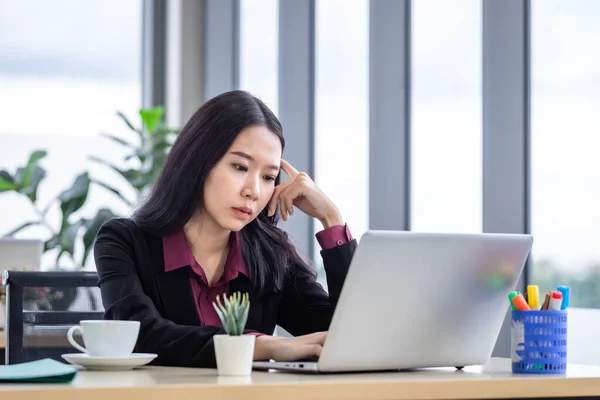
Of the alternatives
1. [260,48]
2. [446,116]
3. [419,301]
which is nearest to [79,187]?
[260,48]

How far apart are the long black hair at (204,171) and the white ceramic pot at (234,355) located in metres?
0.68

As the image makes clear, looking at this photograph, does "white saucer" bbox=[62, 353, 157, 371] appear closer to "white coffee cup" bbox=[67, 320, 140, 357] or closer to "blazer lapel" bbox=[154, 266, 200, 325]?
"white coffee cup" bbox=[67, 320, 140, 357]

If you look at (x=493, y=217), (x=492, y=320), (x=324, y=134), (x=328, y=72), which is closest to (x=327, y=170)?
(x=324, y=134)

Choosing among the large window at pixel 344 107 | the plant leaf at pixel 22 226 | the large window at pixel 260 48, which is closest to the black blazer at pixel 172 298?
the large window at pixel 344 107

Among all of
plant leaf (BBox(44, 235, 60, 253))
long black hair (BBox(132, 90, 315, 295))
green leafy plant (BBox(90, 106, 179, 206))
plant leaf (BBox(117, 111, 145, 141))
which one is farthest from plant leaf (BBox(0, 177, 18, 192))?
long black hair (BBox(132, 90, 315, 295))

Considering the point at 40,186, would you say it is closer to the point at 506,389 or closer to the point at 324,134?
the point at 324,134

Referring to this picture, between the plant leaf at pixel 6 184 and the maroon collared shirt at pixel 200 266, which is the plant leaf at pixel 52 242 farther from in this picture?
the maroon collared shirt at pixel 200 266

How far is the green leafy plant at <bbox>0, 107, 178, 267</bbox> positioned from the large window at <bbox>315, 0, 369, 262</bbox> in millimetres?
1077

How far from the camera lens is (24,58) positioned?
16.5 feet

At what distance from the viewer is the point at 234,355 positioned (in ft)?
4.19

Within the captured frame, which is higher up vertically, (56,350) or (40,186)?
(40,186)

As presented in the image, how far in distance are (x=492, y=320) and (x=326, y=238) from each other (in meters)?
0.55

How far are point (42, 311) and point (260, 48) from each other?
264 cm

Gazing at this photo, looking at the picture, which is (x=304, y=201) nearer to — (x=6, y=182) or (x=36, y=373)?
(x=36, y=373)
